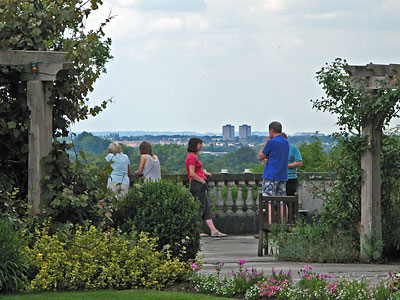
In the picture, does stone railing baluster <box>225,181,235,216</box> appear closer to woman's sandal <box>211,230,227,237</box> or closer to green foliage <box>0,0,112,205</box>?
woman's sandal <box>211,230,227,237</box>

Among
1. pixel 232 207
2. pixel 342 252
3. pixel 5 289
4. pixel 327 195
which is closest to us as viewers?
pixel 5 289

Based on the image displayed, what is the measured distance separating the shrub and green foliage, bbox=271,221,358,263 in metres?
1.92

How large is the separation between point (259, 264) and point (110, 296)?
3197 millimetres

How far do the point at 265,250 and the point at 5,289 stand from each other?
5115mm

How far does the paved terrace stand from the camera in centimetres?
933

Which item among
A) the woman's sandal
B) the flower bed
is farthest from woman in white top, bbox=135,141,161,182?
the flower bed

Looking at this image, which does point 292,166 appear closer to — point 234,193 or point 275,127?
point 275,127

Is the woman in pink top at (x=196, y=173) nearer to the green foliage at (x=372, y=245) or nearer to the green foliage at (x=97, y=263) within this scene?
the green foliage at (x=372, y=245)

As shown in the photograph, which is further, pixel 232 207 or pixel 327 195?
pixel 232 207

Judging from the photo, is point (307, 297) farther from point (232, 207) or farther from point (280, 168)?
point (232, 207)

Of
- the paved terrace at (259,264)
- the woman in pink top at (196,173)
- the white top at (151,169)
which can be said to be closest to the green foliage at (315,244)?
the paved terrace at (259,264)

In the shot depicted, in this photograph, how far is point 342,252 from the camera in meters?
10.9

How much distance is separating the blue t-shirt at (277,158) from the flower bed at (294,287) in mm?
→ 4701

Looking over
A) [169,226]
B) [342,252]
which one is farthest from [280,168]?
[169,226]
